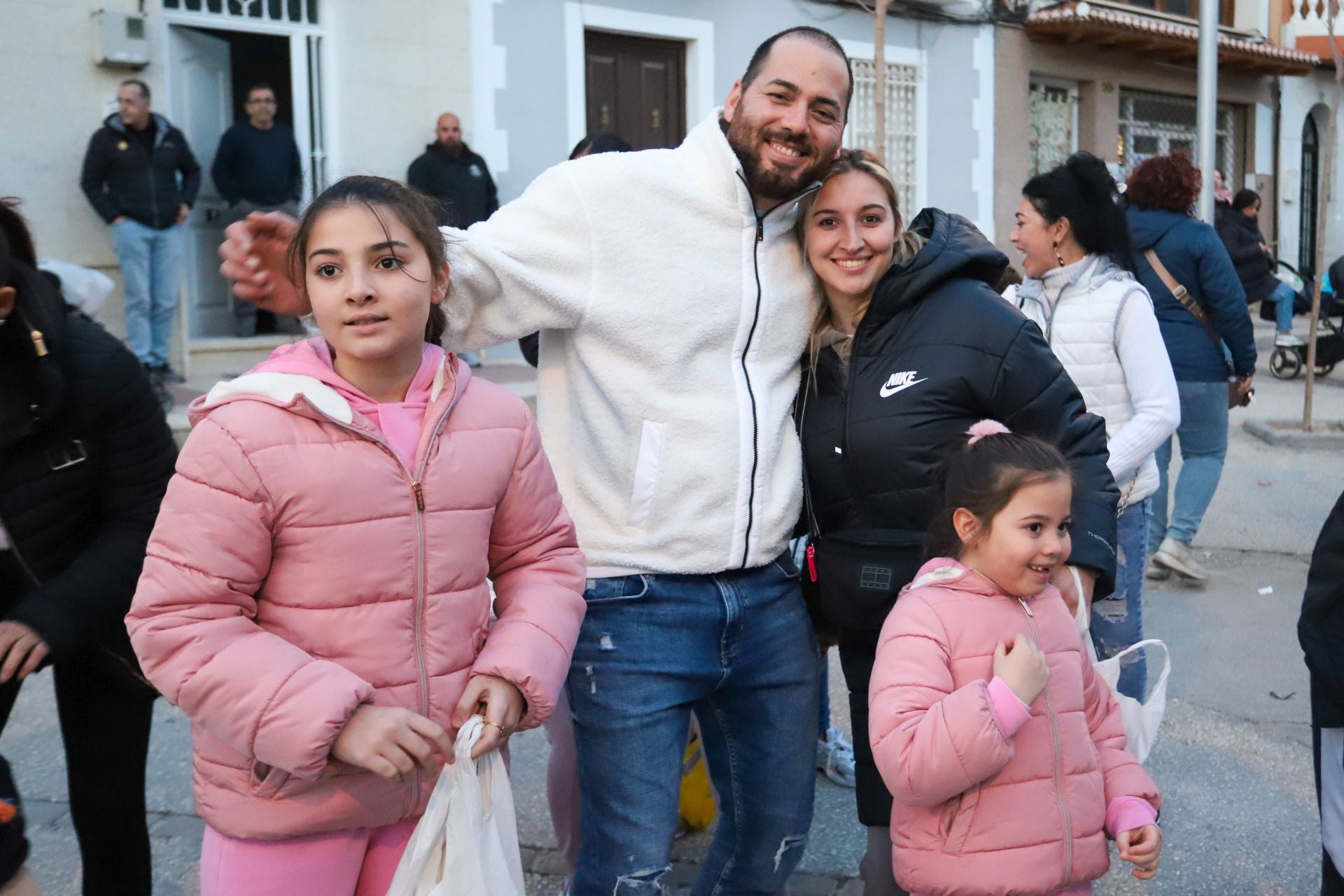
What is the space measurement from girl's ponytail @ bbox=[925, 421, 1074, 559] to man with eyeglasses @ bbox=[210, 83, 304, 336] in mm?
8030

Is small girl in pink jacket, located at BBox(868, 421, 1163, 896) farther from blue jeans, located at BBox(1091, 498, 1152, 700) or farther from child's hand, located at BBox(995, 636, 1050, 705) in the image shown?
blue jeans, located at BBox(1091, 498, 1152, 700)

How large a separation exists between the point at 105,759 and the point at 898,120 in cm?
1346

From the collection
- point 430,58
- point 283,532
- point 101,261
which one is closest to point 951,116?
point 430,58

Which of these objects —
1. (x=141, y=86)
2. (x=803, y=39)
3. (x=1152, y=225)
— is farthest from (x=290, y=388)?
(x=141, y=86)

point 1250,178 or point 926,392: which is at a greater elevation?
point 1250,178

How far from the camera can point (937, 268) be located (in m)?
2.55

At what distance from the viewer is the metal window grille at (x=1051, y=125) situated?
16453mm

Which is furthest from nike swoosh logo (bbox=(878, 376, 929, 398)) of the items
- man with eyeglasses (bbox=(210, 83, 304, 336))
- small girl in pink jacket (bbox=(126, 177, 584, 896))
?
man with eyeglasses (bbox=(210, 83, 304, 336))

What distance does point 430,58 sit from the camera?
10492 millimetres

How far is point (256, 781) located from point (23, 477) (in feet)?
2.88

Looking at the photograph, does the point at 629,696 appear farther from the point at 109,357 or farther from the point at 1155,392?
the point at 1155,392

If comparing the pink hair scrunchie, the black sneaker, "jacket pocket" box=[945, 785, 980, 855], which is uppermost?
the pink hair scrunchie

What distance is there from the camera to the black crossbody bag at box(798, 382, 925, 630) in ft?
8.31

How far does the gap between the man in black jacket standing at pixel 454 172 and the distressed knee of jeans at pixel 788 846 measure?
8005mm
